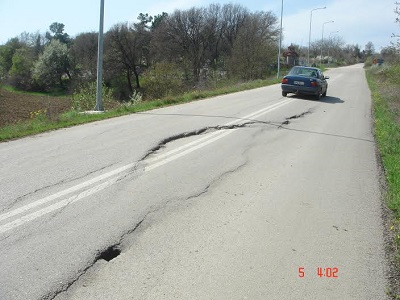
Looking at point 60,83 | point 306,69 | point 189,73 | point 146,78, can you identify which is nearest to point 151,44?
point 189,73

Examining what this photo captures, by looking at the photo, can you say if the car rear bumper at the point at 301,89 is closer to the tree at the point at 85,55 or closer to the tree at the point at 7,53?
the tree at the point at 85,55

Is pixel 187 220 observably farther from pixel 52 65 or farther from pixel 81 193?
pixel 52 65

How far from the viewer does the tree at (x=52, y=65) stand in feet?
216

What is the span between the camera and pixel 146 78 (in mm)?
37688

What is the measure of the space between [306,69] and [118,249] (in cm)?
1723

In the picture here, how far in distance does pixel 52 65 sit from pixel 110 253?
69.7 metres

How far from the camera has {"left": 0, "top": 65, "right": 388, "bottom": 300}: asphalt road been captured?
3020 millimetres

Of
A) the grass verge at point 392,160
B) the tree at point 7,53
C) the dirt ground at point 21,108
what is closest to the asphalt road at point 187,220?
the grass verge at point 392,160

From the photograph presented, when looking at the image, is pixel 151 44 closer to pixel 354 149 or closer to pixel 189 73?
pixel 189 73

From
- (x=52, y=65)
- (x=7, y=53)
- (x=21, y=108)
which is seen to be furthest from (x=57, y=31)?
(x=21, y=108)

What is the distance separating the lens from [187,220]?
4.14 m

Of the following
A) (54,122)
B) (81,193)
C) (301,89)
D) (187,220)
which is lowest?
(187,220)

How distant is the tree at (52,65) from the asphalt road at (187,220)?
210 ft

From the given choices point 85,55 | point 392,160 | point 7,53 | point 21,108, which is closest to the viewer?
point 392,160
